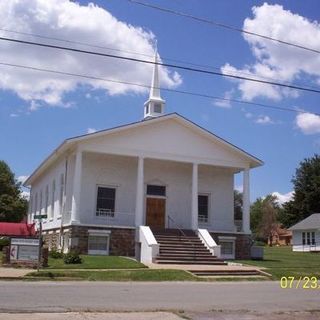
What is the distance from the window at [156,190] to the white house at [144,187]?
6 cm

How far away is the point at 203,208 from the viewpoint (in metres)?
36.5

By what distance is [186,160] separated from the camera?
33.8 m

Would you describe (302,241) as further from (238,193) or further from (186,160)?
(186,160)

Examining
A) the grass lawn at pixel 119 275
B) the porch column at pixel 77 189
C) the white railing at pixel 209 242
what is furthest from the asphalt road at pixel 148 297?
the porch column at pixel 77 189

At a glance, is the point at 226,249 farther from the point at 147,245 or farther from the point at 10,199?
the point at 10,199

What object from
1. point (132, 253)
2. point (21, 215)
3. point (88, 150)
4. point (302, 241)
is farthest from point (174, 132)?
A: point (21, 215)

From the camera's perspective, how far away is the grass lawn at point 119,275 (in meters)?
21.0

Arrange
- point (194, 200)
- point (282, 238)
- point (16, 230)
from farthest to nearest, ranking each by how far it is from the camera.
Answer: point (282, 238) → point (16, 230) → point (194, 200)

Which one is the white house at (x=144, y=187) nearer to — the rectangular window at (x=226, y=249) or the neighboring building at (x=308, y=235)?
the rectangular window at (x=226, y=249)

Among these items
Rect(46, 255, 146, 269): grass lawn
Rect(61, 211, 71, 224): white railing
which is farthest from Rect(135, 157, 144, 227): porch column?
Rect(46, 255, 146, 269): grass lawn

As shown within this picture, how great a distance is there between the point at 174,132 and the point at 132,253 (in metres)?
7.97

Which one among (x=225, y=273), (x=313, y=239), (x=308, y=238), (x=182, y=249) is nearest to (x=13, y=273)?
(x=225, y=273)

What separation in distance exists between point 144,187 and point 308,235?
34.4 meters

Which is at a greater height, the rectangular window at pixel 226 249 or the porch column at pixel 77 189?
the porch column at pixel 77 189
